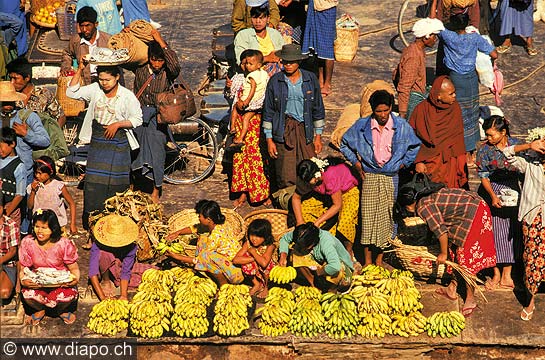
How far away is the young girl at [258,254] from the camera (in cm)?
1081

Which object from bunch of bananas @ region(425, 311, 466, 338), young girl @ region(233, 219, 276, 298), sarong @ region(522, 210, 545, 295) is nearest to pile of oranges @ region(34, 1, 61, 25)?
young girl @ region(233, 219, 276, 298)

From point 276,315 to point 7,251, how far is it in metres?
2.47

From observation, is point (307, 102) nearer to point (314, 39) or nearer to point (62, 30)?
point (314, 39)

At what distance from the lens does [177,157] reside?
13117 mm

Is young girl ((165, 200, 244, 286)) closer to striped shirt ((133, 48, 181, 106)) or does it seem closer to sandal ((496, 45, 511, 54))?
striped shirt ((133, 48, 181, 106))

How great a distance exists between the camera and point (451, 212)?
10.8m

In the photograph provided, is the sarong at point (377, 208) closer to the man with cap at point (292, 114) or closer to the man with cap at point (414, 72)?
the man with cap at point (292, 114)

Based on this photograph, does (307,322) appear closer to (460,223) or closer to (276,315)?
(276,315)

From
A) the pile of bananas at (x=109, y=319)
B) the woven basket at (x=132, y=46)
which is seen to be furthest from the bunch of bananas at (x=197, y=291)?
the woven basket at (x=132, y=46)

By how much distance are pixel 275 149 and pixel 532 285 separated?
287cm

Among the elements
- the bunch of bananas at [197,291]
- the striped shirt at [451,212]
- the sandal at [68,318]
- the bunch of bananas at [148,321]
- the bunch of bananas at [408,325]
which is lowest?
the sandal at [68,318]

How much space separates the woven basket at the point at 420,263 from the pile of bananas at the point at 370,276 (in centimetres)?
22

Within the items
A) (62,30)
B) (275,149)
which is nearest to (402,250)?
(275,149)

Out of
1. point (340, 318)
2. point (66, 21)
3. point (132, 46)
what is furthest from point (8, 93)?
point (66, 21)
